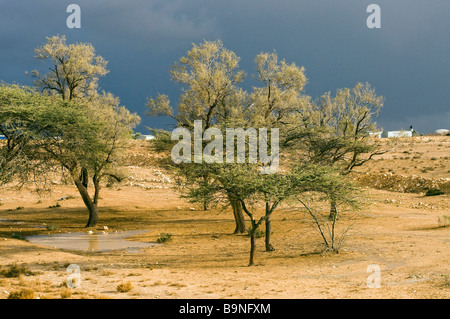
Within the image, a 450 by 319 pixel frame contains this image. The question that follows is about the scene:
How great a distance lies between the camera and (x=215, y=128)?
26969mm

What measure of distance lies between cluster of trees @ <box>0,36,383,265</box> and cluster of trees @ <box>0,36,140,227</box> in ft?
0.25

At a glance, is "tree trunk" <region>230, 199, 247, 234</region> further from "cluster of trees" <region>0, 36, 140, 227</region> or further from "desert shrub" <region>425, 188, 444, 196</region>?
"desert shrub" <region>425, 188, 444, 196</region>

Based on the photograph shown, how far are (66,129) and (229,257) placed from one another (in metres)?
12.8

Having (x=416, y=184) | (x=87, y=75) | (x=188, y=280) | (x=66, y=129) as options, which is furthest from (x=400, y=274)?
(x=416, y=184)

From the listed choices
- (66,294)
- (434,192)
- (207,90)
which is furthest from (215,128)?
(434,192)

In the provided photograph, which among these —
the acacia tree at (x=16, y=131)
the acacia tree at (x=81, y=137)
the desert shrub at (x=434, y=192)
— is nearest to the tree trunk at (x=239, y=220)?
the acacia tree at (x=81, y=137)

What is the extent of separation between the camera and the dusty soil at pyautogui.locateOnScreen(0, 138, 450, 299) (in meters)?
13.7

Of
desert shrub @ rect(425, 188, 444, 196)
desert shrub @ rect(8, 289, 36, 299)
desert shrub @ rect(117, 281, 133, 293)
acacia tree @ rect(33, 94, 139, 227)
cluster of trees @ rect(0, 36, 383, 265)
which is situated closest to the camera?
desert shrub @ rect(8, 289, 36, 299)

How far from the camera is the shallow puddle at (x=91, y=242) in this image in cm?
2405

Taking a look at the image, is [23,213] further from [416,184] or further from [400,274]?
[416,184]

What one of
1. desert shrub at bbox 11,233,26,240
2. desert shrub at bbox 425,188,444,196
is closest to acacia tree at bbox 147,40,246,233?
desert shrub at bbox 11,233,26,240

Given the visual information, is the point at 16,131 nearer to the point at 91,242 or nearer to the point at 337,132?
the point at 91,242

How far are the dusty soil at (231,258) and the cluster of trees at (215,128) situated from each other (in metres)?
1.60
